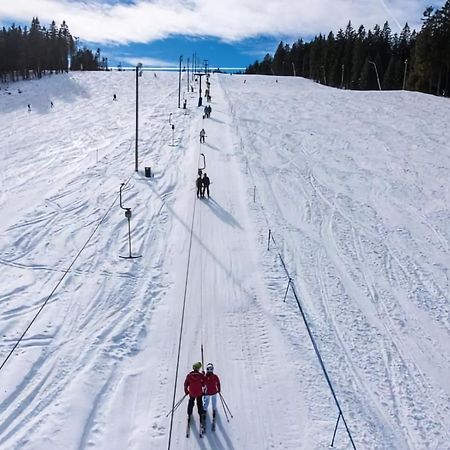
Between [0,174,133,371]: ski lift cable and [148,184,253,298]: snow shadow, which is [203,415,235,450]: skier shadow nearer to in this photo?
[0,174,133,371]: ski lift cable

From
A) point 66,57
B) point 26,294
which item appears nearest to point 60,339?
point 26,294

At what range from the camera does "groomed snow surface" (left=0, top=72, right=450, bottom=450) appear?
913cm

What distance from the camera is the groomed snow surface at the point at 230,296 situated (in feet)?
30.0

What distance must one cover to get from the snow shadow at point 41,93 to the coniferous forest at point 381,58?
51162mm

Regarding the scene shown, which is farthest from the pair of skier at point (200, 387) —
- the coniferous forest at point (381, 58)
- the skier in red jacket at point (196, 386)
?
the coniferous forest at point (381, 58)

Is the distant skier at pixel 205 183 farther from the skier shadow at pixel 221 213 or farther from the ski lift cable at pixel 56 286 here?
the ski lift cable at pixel 56 286

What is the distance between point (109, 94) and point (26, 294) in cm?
6263

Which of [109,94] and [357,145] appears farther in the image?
[109,94]

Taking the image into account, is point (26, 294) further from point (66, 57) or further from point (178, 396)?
point (66, 57)

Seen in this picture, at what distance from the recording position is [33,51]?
9306 centimetres

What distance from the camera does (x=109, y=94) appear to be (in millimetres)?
70375

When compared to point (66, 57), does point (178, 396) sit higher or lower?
lower

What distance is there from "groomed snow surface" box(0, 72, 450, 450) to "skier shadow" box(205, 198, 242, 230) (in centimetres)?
14

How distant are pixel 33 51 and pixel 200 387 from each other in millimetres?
101044
